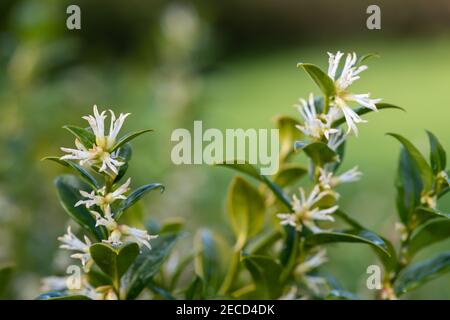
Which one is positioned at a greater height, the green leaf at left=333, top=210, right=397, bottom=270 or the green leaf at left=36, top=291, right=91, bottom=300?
the green leaf at left=333, top=210, right=397, bottom=270

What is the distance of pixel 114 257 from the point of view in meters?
0.64

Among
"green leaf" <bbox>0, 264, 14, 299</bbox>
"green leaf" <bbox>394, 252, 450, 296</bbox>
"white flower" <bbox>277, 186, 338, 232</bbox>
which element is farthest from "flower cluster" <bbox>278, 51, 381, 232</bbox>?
"green leaf" <bbox>0, 264, 14, 299</bbox>

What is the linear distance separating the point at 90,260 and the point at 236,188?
0.18 m

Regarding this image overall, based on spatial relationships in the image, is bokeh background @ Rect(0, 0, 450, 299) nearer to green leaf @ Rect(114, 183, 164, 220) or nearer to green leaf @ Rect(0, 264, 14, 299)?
green leaf @ Rect(0, 264, 14, 299)

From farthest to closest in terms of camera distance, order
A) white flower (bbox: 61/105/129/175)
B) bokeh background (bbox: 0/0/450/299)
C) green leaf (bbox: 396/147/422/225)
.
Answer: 1. bokeh background (bbox: 0/0/450/299)
2. green leaf (bbox: 396/147/422/225)
3. white flower (bbox: 61/105/129/175)

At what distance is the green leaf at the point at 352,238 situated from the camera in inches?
25.2

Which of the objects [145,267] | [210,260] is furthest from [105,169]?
[210,260]

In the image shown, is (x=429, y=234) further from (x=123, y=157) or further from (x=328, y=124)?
(x=123, y=157)

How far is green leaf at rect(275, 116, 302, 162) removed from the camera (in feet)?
2.60

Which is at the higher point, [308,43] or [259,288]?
[308,43]

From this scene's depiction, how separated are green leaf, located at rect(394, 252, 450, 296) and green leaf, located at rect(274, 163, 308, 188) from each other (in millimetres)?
148

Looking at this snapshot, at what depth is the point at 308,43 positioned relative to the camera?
242 inches
